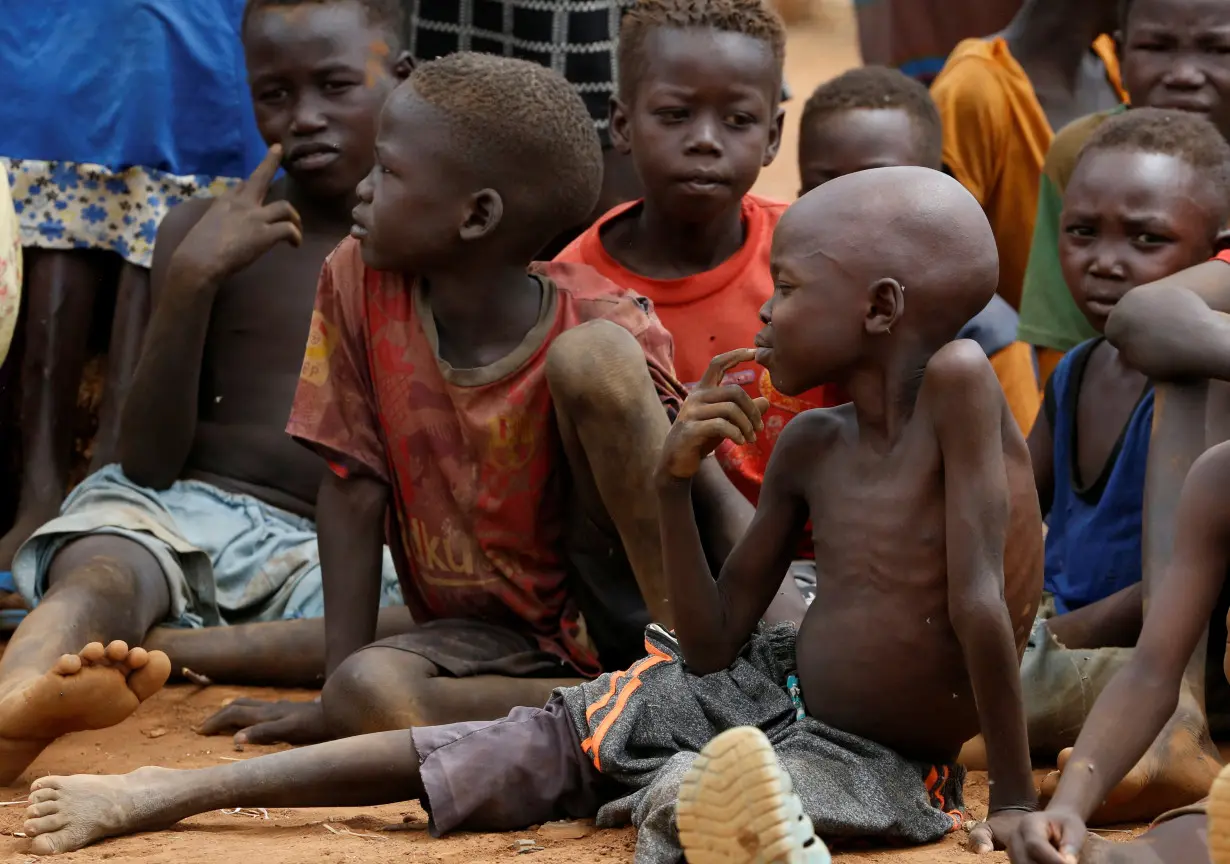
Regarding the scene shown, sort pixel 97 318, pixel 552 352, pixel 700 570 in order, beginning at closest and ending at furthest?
pixel 700 570 < pixel 552 352 < pixel 97 318

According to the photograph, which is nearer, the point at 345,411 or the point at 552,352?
the point at 552,352

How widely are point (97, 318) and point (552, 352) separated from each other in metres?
2.27

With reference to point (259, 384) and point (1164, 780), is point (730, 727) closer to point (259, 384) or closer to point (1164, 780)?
point (1164, 780)

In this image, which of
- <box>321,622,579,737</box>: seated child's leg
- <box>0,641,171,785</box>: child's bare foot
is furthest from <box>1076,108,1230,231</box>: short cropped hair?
<box>0,641,171,785</box>: child's bare foot

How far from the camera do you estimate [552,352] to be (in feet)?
11.5

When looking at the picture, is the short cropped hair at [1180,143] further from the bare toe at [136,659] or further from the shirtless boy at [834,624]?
the bare toe at [136,659]

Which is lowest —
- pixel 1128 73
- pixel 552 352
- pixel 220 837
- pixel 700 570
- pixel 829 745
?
pixel 220 837

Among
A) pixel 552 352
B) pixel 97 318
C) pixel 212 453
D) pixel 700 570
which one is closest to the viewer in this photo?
pixel 700 570

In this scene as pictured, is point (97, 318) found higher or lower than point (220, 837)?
higher

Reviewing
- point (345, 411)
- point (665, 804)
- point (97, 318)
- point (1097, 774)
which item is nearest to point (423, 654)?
point (345, 411)

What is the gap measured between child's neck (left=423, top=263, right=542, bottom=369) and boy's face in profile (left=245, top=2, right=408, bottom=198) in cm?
113

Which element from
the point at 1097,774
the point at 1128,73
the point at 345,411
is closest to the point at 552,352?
the point at 345,411

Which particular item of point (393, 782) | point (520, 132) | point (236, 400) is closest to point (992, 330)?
point (520, 132)

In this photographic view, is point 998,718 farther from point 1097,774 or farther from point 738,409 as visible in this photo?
point 738,409
